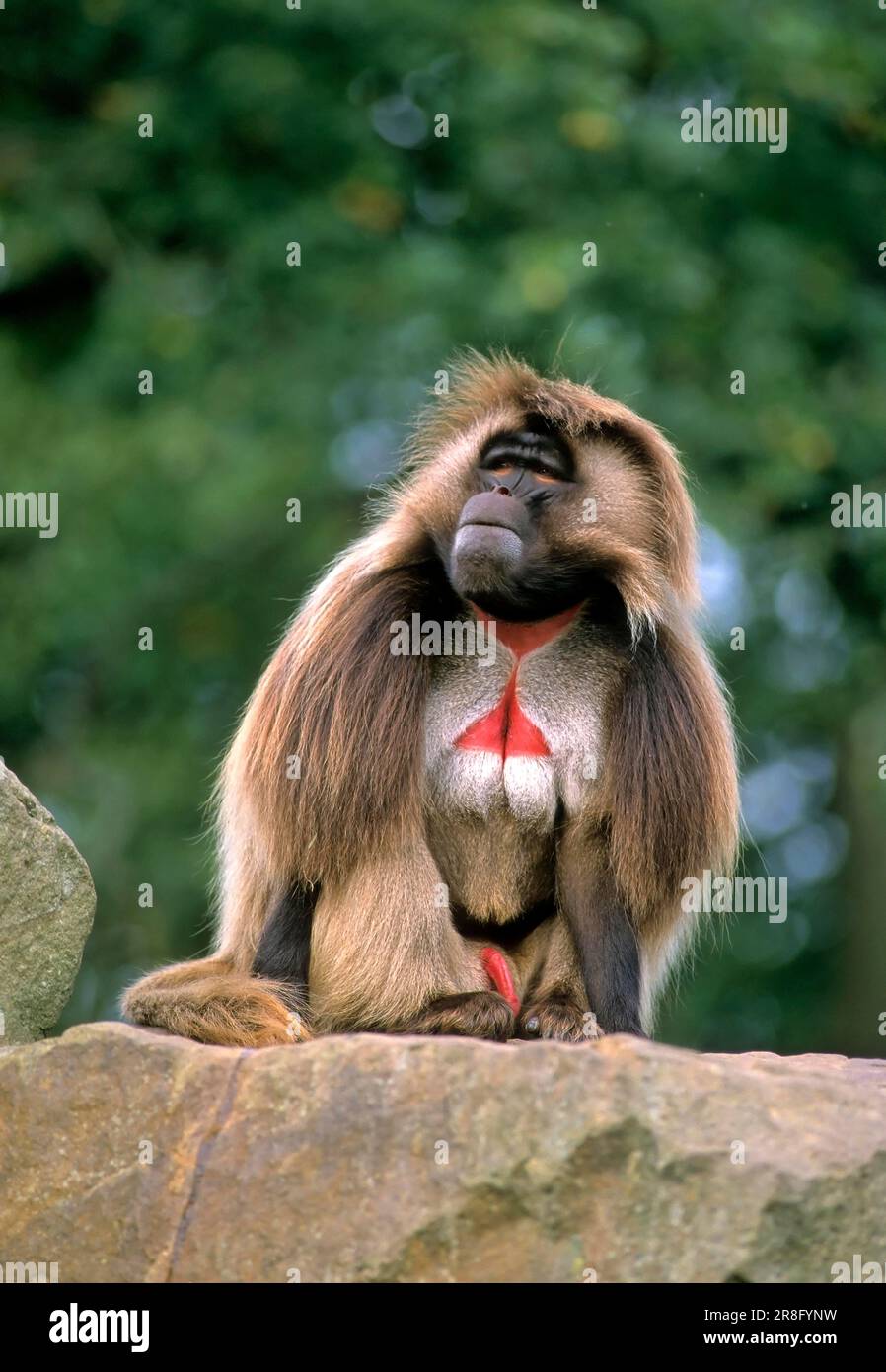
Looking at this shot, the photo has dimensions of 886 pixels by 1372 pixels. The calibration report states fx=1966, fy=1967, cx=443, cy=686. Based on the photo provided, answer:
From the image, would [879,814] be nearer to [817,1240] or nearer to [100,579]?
[100,579]

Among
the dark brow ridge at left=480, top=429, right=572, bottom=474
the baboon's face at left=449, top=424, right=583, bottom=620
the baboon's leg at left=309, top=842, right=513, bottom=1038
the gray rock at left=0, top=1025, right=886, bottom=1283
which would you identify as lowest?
the gray rock at left=0, top=1025, right=886, bottom=1283

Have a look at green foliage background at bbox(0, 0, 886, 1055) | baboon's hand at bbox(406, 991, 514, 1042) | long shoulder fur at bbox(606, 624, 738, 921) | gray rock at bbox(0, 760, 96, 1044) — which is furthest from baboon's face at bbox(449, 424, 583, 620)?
green foliage background at bbox(0, 0, 886, 1055)

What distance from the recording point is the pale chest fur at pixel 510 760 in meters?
7.27

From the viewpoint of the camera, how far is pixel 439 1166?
532cm

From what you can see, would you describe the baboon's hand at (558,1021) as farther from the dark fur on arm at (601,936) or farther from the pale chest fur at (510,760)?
the pale chest fur at (510,760)

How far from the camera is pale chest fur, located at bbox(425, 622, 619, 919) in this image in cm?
727

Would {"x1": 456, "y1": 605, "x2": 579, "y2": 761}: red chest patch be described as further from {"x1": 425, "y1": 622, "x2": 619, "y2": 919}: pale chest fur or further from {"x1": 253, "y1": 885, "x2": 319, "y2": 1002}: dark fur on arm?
{"x1": 253, "y1": 885, "x2": 319, "y2": 1002}: dark fur on arm

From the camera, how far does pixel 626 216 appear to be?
1333 cm

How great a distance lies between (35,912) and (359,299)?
8.32 meters

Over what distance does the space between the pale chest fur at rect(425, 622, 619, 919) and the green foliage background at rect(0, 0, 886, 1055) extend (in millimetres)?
5323

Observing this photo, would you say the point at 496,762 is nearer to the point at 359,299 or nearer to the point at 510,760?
the point at 510,760

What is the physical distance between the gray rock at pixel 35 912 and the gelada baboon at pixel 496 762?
0.46 meters

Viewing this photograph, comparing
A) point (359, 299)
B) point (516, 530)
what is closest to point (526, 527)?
point (516, 530)

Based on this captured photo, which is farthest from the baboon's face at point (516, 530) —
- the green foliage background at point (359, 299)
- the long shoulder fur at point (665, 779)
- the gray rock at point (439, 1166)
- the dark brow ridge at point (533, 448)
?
the green foliage background at point (359, 299)
